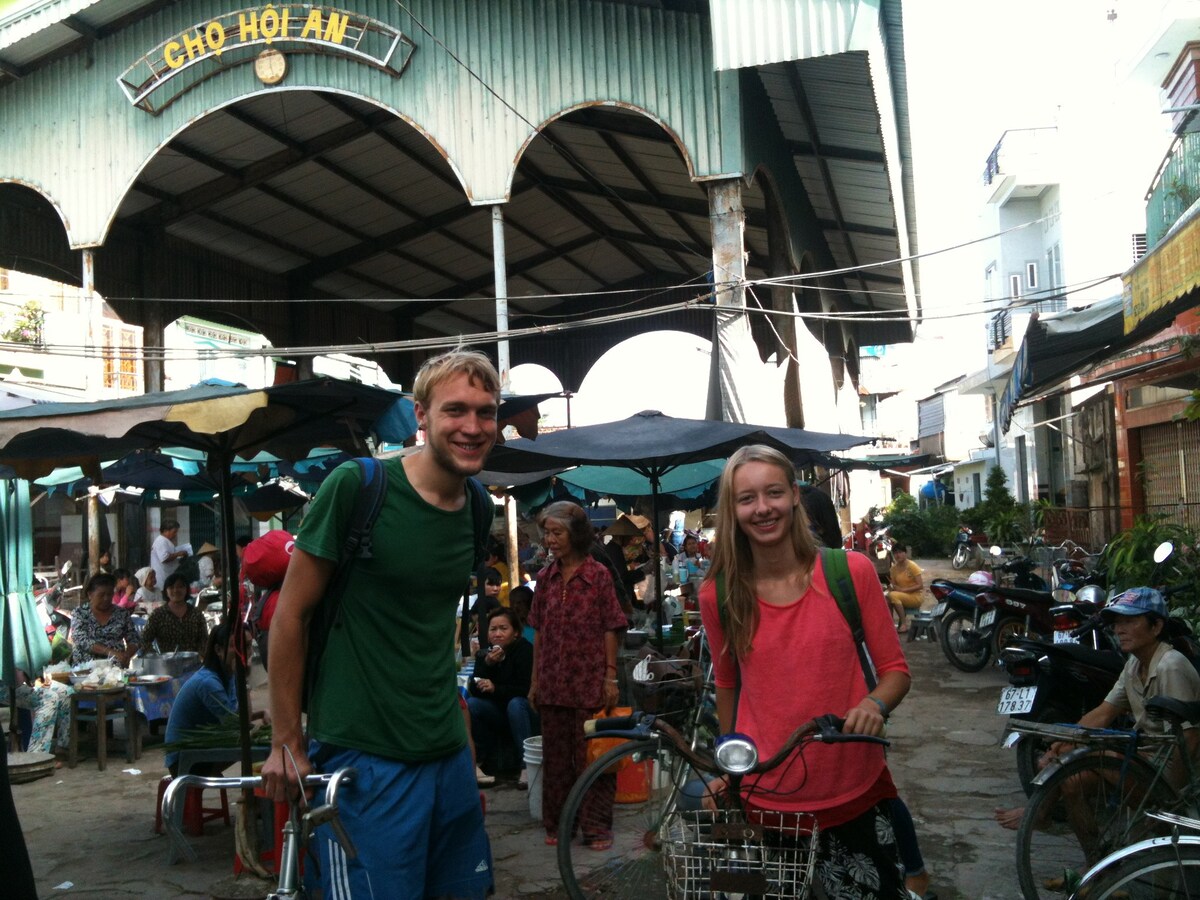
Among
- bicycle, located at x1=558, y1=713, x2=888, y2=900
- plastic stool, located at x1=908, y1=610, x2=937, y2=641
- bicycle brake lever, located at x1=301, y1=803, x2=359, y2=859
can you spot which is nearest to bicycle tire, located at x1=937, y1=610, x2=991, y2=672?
plastic stool, located at x1=908, y1=610, x2=937, y2=641

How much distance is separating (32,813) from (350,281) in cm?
2023

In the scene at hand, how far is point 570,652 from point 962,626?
25.1 feet

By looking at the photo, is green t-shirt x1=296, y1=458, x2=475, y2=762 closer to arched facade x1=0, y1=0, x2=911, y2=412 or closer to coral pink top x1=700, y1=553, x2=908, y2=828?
coral pink top x1=700, y1=553, x2=908, y2=828

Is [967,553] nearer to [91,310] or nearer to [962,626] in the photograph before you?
[962,626]

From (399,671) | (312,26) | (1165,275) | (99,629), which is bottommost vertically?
(99,629)

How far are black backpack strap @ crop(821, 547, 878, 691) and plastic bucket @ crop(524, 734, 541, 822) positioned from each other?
4.15 meters

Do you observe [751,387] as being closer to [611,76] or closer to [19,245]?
[611,76]

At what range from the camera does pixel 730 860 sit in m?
2.49

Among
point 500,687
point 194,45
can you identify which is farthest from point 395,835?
point 194,45

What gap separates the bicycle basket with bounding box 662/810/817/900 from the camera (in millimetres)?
2453

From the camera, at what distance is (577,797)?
4.24 metres

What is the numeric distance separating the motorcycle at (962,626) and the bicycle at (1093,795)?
7.31 meters

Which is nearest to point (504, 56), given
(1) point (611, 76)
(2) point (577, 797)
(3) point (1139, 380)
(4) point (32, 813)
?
(1) point (611, 76)

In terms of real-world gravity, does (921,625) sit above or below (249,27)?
below
